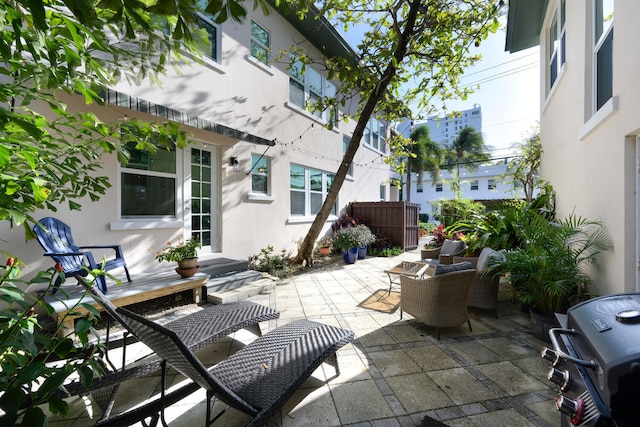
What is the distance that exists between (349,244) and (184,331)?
5779 millimetres

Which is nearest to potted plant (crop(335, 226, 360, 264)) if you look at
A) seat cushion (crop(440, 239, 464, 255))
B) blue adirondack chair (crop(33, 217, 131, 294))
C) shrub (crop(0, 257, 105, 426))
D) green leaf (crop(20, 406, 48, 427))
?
seat cushion (crop(440, 239, 464, 255))

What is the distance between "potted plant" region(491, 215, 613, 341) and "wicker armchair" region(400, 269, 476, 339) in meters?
0.71

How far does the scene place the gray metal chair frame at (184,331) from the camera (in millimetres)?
1817

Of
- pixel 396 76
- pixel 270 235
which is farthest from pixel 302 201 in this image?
pixel 396 76

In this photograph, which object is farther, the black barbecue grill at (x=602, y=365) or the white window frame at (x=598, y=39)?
the white window frame at (x=598, y=39)

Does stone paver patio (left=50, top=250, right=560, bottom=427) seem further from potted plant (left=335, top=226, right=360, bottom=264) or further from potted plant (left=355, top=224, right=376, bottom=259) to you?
potted plant (left=355, top=224, right=376, bottom=259)

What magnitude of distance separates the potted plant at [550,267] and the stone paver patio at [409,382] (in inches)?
15.8

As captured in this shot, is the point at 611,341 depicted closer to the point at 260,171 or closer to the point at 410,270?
the point at 410,270

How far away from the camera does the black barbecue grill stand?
104 centimetres

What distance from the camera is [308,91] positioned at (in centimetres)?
870

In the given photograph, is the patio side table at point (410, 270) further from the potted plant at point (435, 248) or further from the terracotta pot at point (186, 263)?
the terracotta pot at point (186, 263)

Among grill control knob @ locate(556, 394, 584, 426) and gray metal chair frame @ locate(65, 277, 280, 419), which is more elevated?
grill control knob @ locate(556, 394, 584, 426)

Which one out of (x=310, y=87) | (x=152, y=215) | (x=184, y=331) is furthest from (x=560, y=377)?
(x=310, y=87)

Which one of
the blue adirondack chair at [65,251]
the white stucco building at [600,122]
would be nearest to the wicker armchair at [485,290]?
the white stucco building at [600,122]
